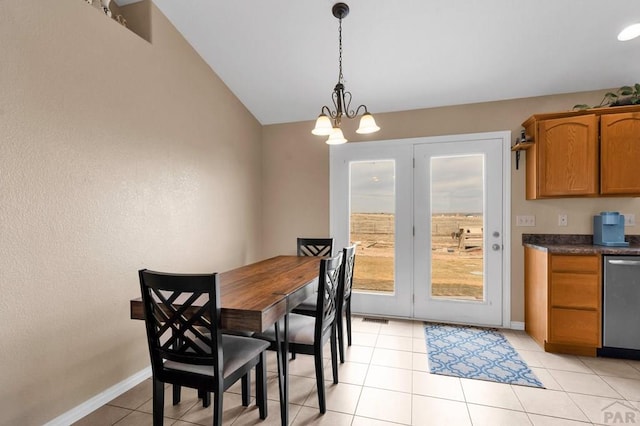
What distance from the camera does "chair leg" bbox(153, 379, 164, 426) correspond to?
Answer: 153cm

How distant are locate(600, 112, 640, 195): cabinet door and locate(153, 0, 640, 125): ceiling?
49cm

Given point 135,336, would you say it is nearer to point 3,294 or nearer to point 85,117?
point 3,294

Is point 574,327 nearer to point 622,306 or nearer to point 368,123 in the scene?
point 622,306

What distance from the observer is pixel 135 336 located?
2.31m

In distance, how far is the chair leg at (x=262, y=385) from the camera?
71.8 inches

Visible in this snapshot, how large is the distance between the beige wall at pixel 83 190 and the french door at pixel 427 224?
1796 mm

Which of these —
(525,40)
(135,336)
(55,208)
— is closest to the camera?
(55,208)

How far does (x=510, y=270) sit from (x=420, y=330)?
1.13 m

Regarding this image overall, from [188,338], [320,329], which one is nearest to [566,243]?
[320,329]

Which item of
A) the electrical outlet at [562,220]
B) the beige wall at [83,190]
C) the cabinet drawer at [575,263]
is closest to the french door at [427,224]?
the electrical outlet at [562,220]

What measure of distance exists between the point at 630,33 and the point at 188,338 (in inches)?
145

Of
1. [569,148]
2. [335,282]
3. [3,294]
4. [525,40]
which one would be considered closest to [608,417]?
[335,282]

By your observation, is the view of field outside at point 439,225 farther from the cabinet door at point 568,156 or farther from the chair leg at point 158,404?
the chair leg at point 158,404

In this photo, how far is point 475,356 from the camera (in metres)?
2.68
